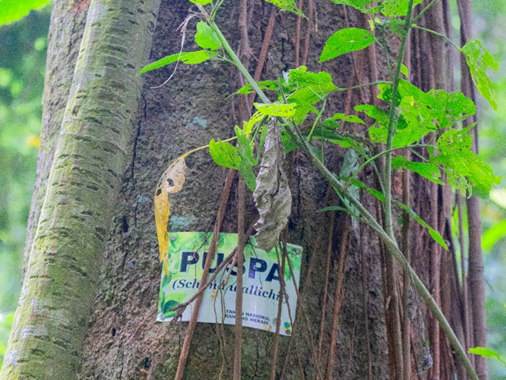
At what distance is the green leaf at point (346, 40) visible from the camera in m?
1.14

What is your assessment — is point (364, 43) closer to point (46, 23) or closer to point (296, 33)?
point (296, 33)

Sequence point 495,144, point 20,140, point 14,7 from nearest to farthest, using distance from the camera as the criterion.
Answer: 1. point 14,7
2. point 20,140
3. point 495,144

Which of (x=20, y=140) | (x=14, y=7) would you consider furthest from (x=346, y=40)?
(x=20, y=140)

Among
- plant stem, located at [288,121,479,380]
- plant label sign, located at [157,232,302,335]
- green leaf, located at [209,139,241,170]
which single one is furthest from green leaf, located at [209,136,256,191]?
plant label sign, located at [157,232,302,335]

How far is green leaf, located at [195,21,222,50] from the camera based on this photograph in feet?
3.55

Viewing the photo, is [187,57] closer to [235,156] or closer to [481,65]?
[235,156]

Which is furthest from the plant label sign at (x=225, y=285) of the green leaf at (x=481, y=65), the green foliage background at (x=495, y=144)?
the green foliage background at (x=495, y=144)

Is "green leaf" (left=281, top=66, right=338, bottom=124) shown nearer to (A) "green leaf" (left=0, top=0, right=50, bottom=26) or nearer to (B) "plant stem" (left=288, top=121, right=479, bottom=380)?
(B) "plant stem" (left=288, top=121, right=479, bottom=380)

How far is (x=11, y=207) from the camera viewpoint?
389cm

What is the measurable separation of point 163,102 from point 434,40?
920 millimetres

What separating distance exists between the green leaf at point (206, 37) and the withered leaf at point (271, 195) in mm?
206

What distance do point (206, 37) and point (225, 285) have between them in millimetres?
518

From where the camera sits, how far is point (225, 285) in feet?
3.95

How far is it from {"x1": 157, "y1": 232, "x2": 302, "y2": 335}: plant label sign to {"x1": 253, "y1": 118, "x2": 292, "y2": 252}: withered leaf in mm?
216
